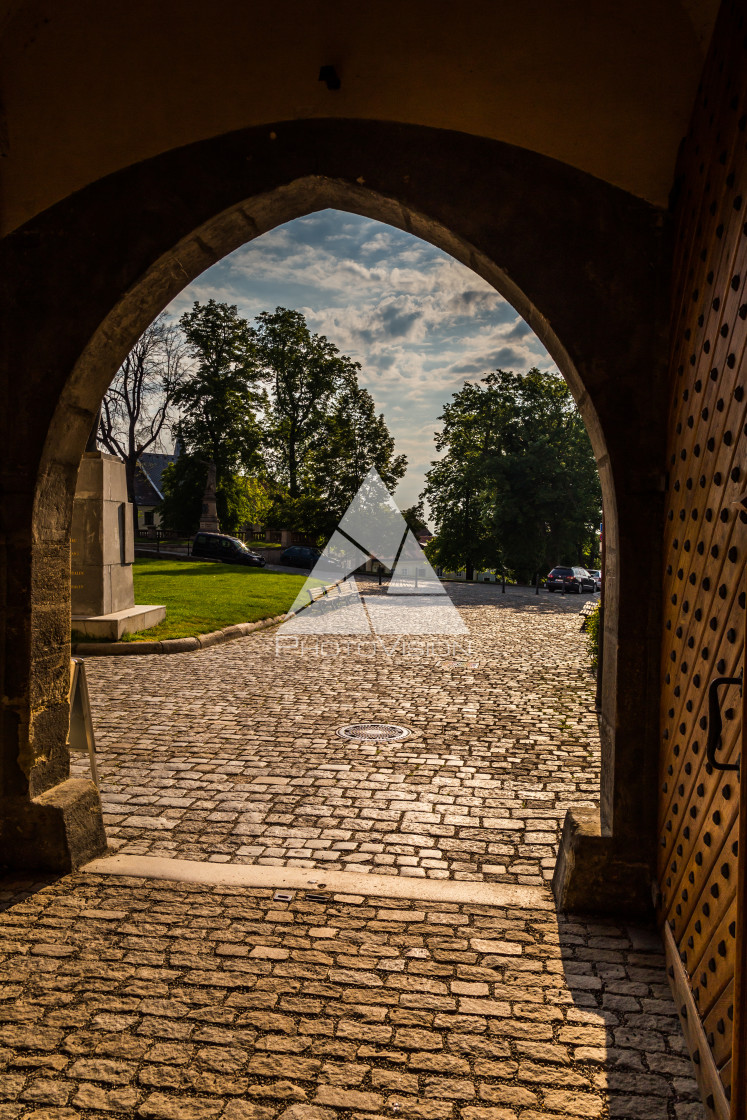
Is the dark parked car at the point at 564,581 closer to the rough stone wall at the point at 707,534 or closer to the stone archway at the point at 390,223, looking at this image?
the stone archway at the point at 390,223

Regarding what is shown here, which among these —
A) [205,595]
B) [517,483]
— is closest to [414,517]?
[517,483]

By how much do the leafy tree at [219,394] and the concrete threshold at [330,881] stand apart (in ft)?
126

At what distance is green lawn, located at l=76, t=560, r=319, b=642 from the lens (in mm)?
14570

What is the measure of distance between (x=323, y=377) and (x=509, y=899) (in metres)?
45.2

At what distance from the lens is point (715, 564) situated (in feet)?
9.34

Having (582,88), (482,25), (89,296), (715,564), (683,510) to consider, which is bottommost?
(715,564)

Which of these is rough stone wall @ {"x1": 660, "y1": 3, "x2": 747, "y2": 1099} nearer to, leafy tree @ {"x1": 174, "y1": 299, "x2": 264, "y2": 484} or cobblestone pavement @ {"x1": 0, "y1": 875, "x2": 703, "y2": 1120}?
cobblestone pavement @ {"x1": 0, "y1": 875, "x2": 703, "y2": 1120}

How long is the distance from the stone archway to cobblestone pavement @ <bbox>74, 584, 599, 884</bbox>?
816mm

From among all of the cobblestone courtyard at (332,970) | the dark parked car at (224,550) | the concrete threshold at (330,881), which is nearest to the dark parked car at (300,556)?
the dark parked car at (224,550)

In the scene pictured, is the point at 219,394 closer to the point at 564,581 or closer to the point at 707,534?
the point at 564,581

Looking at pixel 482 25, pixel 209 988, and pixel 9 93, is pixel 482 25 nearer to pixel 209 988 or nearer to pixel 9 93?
pixel 9 93

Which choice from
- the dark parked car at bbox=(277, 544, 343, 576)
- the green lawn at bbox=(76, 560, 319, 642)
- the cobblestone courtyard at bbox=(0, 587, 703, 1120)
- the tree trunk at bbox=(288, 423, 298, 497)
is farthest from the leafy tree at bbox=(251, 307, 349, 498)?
the cobblestone courtyard at bbox=(0, 587, 703, 1120)

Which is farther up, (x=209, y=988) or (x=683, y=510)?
(x=683, y=510)

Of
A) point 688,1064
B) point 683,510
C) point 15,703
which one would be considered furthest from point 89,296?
point 688,1064
